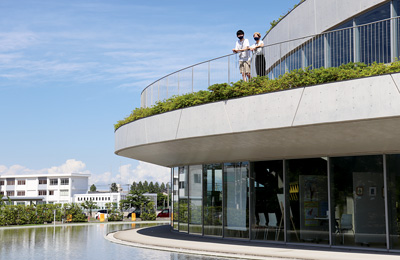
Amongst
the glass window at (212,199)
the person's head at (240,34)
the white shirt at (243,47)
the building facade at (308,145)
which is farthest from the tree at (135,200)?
the person's head at (240,34)

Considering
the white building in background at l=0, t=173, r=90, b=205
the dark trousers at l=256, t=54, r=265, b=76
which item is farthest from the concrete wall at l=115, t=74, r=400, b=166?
the white building in background at l=0, t=173, r=90, b=205

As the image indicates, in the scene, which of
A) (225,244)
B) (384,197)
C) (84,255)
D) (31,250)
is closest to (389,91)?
(384,197)

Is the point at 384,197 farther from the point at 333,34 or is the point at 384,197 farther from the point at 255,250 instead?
the point at 333,34

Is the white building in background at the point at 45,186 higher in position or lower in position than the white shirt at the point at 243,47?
lower

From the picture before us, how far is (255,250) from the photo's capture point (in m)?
16.1

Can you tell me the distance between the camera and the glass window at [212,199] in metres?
21.2

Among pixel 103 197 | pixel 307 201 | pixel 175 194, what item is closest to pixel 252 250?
pixel 307 201

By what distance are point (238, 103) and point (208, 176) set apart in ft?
24.8

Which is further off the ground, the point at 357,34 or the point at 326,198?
the point at 357,34

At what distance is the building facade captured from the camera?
42.9 ft

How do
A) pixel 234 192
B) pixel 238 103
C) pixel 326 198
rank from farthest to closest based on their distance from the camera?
pixel 234 192 < pixel 326 198 < pixel 238 103

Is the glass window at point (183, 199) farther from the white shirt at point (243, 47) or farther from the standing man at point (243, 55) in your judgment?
the white shirt at point (243, 47)

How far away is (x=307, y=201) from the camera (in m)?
17.6

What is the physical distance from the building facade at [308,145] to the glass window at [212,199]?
0.14ft
